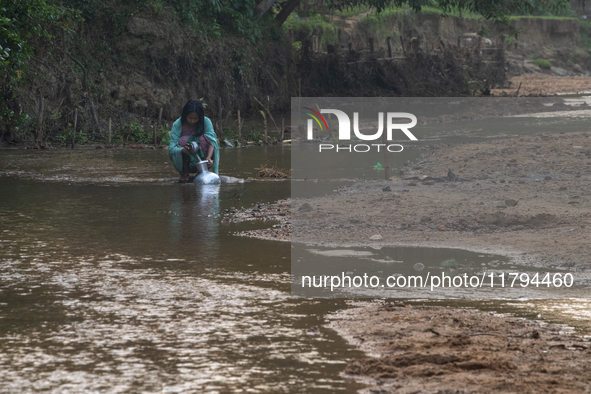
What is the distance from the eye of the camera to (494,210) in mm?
9000

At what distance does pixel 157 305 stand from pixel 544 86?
140 feet

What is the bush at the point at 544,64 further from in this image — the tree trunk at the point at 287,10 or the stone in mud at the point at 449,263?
the stone in mud at the point at 449,263

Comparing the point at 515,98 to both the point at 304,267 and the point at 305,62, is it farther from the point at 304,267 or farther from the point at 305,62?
the point at 304,267

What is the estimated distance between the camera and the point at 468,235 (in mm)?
8039

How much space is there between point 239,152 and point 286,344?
13.3 meters

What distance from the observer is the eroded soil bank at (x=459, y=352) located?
13.3 feet

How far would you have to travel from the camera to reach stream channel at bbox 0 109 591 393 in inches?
170

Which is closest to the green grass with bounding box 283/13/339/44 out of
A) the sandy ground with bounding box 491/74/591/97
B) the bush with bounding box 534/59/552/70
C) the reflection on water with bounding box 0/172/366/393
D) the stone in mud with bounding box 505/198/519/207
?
the sandy ground with bounding box 491/74/591/97

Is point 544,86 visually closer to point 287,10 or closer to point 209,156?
point 287,10

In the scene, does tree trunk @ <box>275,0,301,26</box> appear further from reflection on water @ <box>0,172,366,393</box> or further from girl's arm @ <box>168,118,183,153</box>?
reflection on water @ <box>0,172,366,393</box>

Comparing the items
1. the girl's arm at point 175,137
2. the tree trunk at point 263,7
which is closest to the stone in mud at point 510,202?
the girl's arm at point 175,137

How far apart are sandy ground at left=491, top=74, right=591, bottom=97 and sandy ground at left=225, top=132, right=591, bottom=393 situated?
2362 centimetres

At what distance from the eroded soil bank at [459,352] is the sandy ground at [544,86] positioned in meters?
32.2

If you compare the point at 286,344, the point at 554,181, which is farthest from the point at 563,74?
the point at 286,344
